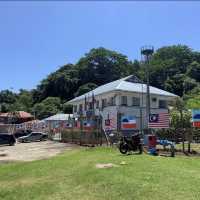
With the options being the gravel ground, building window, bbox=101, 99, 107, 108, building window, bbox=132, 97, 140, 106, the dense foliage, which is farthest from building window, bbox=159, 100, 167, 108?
the dense foliage

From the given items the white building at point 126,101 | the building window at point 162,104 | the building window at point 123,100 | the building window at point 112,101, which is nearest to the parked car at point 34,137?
the white building at point 126,101

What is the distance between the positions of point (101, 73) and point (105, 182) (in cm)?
8743

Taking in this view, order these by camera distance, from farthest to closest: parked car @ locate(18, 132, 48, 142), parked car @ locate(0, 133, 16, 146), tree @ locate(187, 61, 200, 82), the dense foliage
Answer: the dense foliage < tree @ locate(187, 61, 200, 82) < parked car @ locate(18, 132, 48, 142) < parked car @ locate(0, 133, 16, 146)

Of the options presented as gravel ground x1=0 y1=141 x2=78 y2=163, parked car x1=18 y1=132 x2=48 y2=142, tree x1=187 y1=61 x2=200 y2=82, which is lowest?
gravel ground x1=0 y1=141 x2=78 y2=163

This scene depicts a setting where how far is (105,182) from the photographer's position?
428 inches

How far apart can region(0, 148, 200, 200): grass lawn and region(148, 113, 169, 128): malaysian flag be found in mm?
7155

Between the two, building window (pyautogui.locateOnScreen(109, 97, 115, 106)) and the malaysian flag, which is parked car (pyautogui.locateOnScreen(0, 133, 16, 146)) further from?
the malaysian flag

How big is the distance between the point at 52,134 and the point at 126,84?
11401 millimetres

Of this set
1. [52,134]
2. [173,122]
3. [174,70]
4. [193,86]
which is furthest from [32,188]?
[174,70]

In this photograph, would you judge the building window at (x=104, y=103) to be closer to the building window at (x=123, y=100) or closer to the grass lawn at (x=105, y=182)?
the building window at (x=123, y=100)

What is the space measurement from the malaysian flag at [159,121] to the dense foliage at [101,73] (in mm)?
61622

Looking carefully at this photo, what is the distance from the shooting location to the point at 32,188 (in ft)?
35.9

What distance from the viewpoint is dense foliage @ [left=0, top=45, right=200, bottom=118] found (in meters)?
87.9

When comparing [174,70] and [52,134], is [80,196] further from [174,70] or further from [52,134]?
[174,70]
